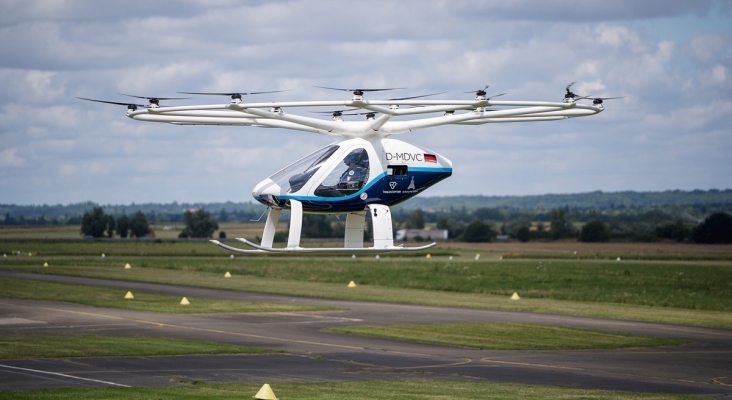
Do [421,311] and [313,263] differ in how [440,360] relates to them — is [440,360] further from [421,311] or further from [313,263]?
[313,263]

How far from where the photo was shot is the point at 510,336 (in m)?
51.7

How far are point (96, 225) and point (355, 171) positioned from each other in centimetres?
15768

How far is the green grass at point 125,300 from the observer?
206 feet

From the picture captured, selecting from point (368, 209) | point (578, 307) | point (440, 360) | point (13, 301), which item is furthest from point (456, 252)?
point (368, 209)

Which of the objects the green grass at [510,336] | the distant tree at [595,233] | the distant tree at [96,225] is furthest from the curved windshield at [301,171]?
the distant tree at [96,225]

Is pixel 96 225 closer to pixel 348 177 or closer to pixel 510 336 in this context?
pixel 510 336

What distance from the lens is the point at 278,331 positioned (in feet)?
173

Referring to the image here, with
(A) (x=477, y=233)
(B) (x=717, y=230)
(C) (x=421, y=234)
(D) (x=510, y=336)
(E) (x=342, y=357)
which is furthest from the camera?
(A) (x=477, y=233)

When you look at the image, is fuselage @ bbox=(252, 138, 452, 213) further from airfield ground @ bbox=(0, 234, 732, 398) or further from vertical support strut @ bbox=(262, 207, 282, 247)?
airfield ground @ bbox=(0, 234, 732, 398)

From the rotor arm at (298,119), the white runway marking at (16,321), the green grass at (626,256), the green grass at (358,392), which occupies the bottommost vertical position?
the green grass at (358,392)

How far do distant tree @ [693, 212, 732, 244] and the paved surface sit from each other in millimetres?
77789

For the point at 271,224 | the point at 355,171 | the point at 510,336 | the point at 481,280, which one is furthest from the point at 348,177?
the point at 481,280

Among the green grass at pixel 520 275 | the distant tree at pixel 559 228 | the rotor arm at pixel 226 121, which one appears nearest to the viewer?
the rotor arm at pixel 226 121

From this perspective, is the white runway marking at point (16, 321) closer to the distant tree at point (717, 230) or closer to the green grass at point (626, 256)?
the green grass at point (626, 256)
